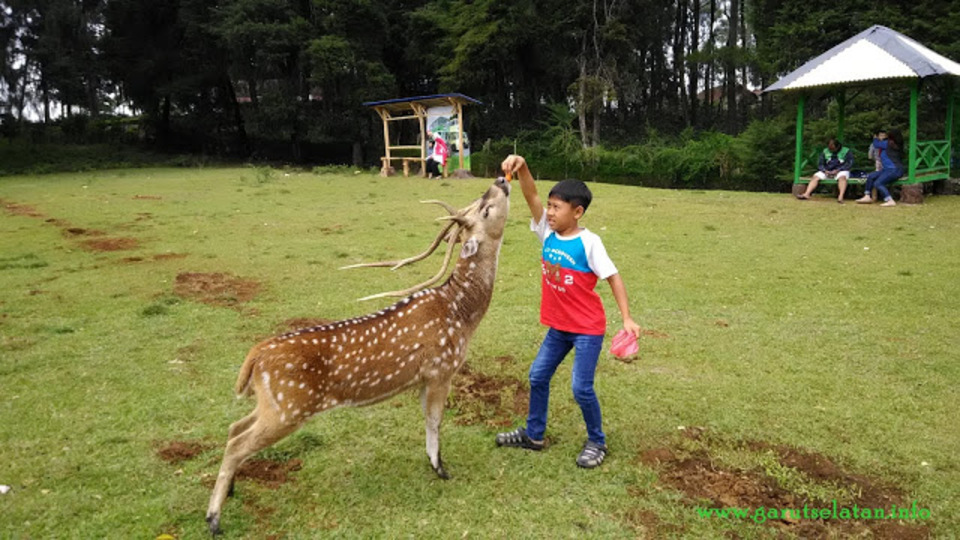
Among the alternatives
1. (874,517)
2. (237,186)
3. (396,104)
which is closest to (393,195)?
(237,186)

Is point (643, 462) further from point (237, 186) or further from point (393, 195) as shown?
point (237, 186)

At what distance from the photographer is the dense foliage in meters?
30.0

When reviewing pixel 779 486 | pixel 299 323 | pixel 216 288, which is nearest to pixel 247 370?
pixel 779 486

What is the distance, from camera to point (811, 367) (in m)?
5.95

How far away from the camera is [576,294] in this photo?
4.20 meters

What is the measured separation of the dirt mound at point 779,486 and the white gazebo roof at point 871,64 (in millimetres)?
13578

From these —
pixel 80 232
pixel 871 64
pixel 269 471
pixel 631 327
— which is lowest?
pixel 269 471

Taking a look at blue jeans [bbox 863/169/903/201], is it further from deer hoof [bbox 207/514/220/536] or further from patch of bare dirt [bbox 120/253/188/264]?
deer hoof [bbox 207/514/220/536]

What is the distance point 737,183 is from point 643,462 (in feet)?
63.4

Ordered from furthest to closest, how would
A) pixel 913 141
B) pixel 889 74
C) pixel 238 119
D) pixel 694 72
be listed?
pixel 694 72 < pixel 238 119 < pixel 913 141 < pixel 889 74

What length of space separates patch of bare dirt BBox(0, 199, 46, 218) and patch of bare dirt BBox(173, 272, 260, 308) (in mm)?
8161

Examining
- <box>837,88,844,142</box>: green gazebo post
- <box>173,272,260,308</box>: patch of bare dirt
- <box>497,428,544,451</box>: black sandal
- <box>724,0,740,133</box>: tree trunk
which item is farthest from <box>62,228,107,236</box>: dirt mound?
<box>724,0,740,133</box>: tree trunk

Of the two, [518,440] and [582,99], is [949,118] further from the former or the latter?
[518,440]

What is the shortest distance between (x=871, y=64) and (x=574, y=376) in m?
15.0
